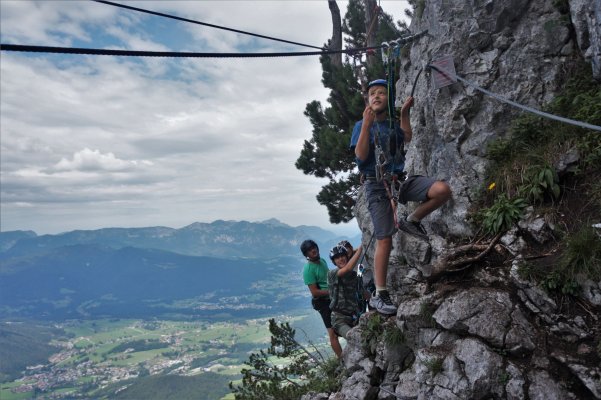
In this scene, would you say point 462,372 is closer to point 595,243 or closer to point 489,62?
point 595,243

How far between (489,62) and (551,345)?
17.2 feet

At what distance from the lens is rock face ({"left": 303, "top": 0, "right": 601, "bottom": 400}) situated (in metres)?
4.45

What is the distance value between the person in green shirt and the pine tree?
7.80 m

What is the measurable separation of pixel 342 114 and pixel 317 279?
31.0 ft

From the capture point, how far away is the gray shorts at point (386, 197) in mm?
5715

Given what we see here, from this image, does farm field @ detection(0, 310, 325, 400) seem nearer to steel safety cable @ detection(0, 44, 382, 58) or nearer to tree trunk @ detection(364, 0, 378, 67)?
tree trunk @ detection(364, 0, 378, 67)

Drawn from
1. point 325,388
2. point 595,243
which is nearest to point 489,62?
point 595,243

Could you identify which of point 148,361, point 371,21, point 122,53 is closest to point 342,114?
point 371,21

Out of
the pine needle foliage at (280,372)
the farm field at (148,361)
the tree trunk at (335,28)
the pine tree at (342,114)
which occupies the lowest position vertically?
the farm field at (148,361)

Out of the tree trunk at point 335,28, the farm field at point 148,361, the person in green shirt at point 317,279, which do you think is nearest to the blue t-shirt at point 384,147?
the person in green shirt at point 317,279

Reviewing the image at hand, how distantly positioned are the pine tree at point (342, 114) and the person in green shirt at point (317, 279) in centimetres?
780

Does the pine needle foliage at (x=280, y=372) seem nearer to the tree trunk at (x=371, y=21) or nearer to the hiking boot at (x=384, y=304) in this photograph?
the hiking boot at (x=384, y=304)

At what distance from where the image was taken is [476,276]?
5.62m

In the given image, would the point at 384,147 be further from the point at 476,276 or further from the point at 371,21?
the point at 371,21
